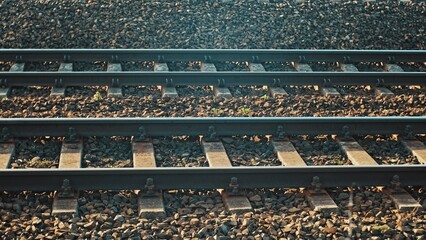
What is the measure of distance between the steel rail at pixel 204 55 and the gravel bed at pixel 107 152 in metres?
3.44

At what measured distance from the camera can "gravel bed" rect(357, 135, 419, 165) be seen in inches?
354

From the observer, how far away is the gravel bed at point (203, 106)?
33.0 ft

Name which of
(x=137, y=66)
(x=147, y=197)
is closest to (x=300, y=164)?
(x=147, y=197)

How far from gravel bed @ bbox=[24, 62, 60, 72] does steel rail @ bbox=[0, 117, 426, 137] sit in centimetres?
303

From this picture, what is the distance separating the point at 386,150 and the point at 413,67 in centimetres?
413

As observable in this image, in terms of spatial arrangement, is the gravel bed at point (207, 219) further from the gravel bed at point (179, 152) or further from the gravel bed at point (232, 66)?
the gravel bed at point (232, 66)

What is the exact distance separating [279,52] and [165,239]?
613 cm

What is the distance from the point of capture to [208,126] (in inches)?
367

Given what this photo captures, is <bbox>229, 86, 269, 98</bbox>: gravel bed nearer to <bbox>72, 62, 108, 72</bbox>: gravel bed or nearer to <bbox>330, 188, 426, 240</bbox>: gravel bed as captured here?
<bbox>72, 62, 108, 72</bbox>: gravel bed

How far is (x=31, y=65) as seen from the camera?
12.2m

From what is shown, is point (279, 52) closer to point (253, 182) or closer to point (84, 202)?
point (253, 182)

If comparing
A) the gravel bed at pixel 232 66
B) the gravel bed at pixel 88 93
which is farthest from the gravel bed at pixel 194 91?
the gravel bed at pixel 232 66

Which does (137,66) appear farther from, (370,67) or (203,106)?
(370,67)

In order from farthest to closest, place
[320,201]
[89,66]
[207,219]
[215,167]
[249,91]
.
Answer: [89,66]
[249,91]
[215,167]
[320,201]
[207,219]
